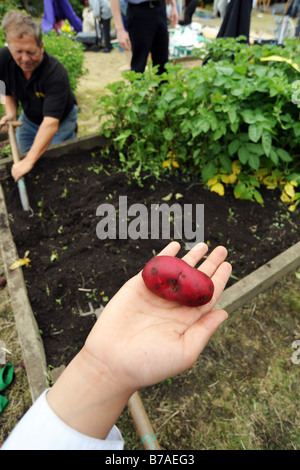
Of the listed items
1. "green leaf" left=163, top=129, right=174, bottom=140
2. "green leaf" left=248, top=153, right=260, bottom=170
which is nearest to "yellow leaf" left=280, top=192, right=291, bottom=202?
"green leaf" left=248, top=153, right=260, bottom=170

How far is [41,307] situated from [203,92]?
2.21 meters

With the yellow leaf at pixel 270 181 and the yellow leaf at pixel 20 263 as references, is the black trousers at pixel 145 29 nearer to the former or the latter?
the yellow leaf at pixel 270 181

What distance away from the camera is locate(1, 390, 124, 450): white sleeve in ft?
3.00

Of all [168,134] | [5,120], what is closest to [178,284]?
[168,134]

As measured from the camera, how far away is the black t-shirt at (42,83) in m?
3.11

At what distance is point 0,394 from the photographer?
197 centimetres

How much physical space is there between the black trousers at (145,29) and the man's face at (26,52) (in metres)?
1.75

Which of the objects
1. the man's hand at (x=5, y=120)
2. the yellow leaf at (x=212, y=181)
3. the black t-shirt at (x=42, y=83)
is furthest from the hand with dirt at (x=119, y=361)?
the man's hand at (x=5, y=120)

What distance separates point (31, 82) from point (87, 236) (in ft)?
6.39

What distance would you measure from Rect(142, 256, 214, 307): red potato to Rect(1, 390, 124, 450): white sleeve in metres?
0.63

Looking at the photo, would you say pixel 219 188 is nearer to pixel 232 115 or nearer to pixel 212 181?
pixel 212 181

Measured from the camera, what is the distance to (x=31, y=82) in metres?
3.19

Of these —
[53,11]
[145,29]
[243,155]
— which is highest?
[53,11]

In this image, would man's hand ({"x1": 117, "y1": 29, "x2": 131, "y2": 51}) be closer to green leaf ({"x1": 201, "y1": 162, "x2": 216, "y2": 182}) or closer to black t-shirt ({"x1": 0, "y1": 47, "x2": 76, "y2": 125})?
black t-shirt ({"x1": 0, "y1": 47, "x2": 76, "y2": 125})
